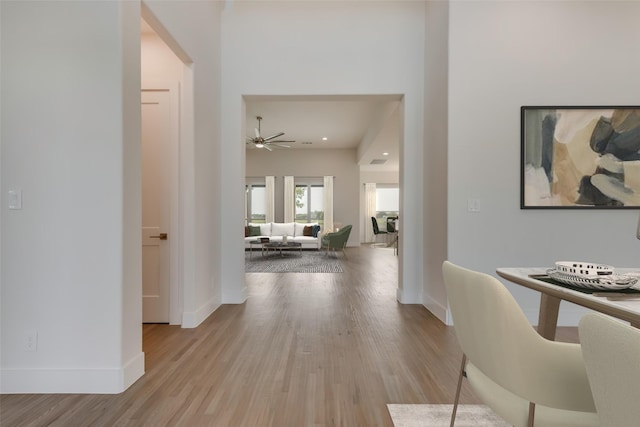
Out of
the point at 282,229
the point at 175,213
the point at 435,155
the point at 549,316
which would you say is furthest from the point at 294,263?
the point at 549,316

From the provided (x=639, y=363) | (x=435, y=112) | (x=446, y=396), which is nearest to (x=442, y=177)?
(x=435, y=112)

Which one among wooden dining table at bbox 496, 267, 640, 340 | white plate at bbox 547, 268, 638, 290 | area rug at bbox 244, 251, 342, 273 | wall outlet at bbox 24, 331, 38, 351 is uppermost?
white plate at bbox 547, 268, 638, 290

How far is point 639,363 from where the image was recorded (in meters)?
0.51

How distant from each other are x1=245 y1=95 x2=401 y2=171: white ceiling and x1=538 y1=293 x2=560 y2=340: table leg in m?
3.01

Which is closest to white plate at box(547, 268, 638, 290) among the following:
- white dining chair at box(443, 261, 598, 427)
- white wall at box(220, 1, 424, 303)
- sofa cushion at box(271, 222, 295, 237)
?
white dining chair at box(443, 261, 598, 427)

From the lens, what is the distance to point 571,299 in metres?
1.22

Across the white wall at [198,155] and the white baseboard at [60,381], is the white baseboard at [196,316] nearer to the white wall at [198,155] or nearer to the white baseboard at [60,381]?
the white wall at [198,155]

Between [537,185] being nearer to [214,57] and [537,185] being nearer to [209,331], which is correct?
[209,331]

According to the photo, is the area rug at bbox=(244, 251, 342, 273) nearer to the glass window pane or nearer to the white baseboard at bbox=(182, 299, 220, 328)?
the glass window pane

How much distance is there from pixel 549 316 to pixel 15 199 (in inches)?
120

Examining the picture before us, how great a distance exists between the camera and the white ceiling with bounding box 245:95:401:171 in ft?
18.6

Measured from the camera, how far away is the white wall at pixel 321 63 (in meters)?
3.88

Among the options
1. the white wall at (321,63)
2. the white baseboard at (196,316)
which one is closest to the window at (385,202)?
the white wall at (321,63)

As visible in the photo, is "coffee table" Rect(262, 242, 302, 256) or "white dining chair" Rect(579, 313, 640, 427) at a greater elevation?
"white dining chair" Rect(579, 313, 640, 427)
